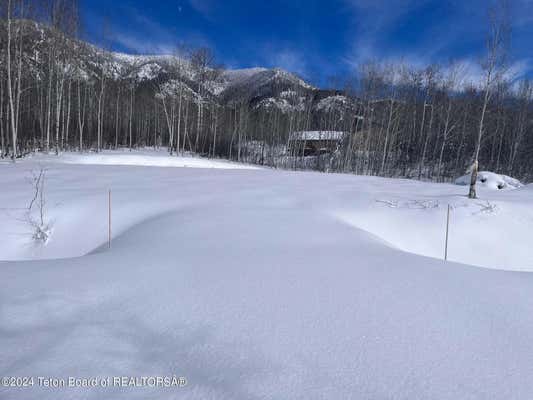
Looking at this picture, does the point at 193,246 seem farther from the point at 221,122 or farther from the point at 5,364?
the point at 221,122

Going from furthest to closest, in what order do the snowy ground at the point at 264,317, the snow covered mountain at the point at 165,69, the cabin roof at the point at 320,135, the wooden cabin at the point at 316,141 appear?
the wooden cabin at the point at 316,141 < the cabin roof at the point at 320,135 < the snow covered mountain at the point at 165,69 < the snowy ground at the point at 264,317

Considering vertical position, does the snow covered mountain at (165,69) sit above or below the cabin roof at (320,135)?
above

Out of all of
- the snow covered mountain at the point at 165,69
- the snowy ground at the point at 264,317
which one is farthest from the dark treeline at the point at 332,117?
the snowy ground at the point at 264,317

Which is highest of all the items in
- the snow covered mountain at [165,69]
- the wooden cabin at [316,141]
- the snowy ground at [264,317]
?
the snow covered mountain at [165,69]

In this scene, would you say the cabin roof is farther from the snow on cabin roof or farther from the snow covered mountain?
the snow covered mountain

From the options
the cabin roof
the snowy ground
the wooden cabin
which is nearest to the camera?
the snowy ground

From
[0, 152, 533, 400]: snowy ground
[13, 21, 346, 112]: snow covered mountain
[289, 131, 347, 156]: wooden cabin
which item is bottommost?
[0, 152, 533, 400]: snowy ground

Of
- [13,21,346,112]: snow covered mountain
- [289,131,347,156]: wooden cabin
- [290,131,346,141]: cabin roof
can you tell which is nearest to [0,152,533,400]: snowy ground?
[13,21,346,112]: snow covered mountain

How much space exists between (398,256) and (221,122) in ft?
153

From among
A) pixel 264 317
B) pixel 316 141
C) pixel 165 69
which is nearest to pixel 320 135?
pixel 316 141

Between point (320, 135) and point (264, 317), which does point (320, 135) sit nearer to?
point (320, 135)

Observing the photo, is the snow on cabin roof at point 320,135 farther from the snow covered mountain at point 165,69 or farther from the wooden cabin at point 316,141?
the snow covered mountain at point 165,69

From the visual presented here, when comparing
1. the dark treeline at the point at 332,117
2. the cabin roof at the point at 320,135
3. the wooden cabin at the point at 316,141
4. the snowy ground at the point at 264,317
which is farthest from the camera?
the wooden cabin at the point at 316,141

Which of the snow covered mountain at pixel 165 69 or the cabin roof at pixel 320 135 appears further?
the cabin roof at pixel 320 135
